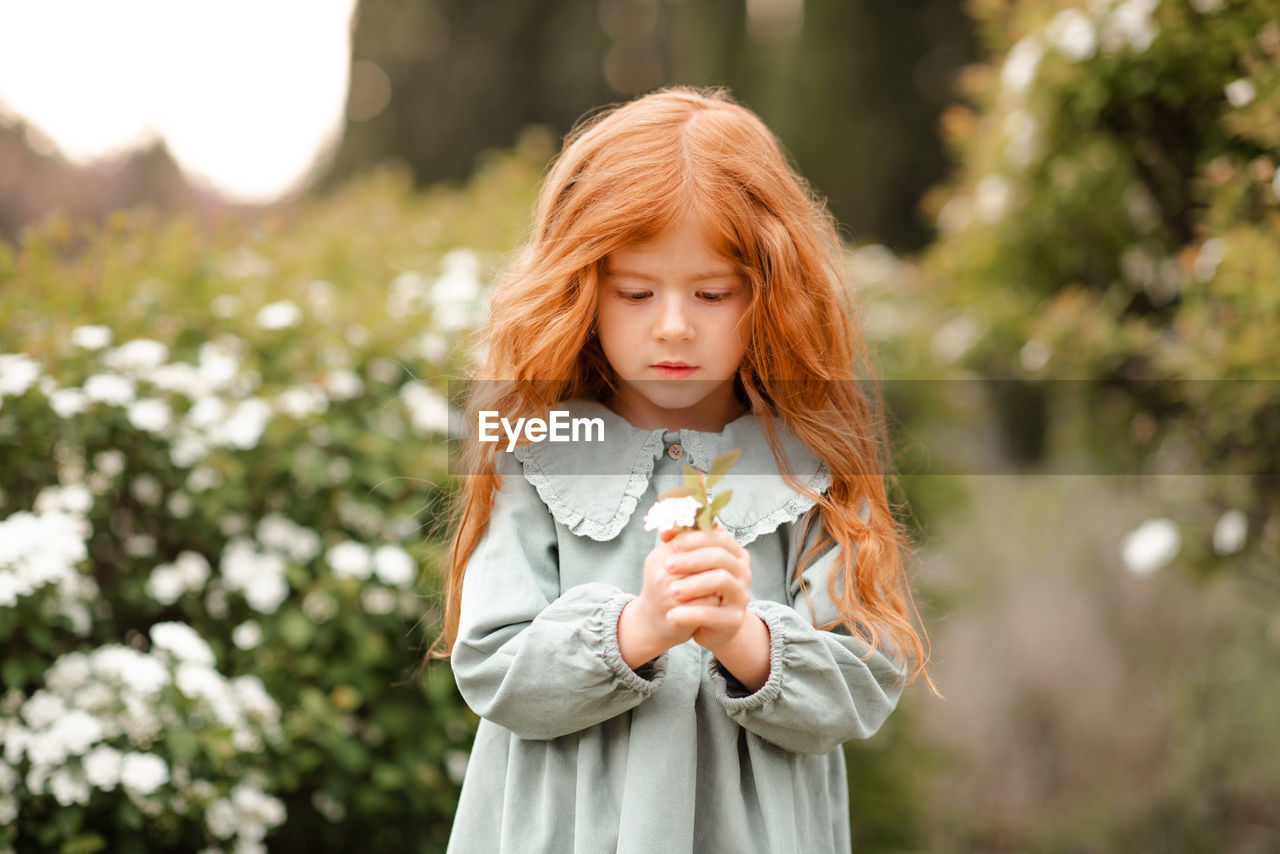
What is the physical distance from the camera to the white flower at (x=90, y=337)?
221 cm

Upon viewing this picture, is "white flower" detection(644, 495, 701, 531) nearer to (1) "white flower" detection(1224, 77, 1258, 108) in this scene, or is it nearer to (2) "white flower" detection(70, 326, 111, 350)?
(2) "white flower" detection(70, 326, 111, 350)

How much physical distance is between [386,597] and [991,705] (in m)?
2.43

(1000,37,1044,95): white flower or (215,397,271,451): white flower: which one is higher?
(1000,37,1044,95): white flower

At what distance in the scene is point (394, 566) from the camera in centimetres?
221

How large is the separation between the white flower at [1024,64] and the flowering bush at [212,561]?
72.8 inches

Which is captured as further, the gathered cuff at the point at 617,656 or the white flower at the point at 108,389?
the white flower at the point at 108,389

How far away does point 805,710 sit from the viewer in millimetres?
1187

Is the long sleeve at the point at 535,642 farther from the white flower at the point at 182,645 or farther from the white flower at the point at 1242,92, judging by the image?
the white flower at the point at 1242,92

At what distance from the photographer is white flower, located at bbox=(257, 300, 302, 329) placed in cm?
247

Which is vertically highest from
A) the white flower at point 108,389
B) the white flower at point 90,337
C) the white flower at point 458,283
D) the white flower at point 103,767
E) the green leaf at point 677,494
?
the white flower at point 458,283

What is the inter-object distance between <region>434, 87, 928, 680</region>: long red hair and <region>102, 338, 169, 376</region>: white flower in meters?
1.16

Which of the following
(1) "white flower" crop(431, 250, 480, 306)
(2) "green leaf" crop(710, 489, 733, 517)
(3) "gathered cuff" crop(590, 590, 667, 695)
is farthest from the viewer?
(1) "white flower" crop(431, 250, 480, 306)

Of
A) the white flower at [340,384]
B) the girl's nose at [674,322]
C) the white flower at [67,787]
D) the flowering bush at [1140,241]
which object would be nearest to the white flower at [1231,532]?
the flowering bush at [1140,241]

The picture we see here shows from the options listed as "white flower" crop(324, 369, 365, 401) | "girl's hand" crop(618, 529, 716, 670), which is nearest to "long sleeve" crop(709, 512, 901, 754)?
"girl's hand" crop(618, 529, 716, 670)
